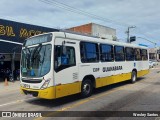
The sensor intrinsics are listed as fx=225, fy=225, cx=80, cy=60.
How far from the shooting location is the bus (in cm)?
934

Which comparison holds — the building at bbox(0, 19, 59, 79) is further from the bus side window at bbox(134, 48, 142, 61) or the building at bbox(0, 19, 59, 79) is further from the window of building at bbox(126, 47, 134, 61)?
the bus side window at bbox(134, 48, 142, 61)

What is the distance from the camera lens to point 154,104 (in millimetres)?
9680

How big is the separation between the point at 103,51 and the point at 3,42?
12.0 meters

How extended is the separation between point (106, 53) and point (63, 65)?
4.16 meters

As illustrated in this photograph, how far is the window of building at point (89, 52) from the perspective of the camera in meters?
11.1

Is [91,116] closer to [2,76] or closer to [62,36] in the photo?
[62,36]

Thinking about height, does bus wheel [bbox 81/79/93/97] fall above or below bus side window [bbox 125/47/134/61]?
below

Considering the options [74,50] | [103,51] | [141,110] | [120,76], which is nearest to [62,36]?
[74,50]

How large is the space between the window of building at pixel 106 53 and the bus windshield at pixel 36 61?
13.2 feet

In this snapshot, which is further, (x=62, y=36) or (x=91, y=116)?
(x=62, y=36)

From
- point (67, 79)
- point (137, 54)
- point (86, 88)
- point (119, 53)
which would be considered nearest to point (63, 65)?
point (67, 79)

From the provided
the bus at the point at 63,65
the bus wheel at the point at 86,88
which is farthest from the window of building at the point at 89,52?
the bus wheel at the point at 86,88

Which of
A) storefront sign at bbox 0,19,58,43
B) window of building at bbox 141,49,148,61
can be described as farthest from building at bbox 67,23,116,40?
window of building at bbox 141,49,148,61

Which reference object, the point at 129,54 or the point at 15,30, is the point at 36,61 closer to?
the point at 129,54
